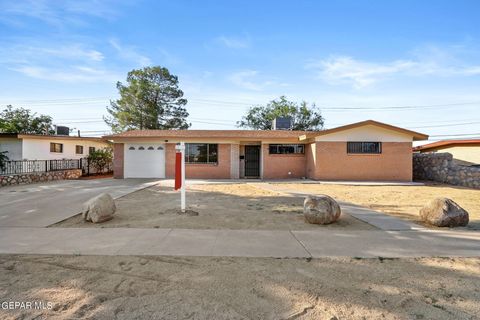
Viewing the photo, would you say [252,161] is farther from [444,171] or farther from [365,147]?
[444,171]

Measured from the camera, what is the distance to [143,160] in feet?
62.6

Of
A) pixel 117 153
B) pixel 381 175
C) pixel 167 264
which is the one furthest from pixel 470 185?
pixel 117 153

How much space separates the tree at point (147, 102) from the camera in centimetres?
3159

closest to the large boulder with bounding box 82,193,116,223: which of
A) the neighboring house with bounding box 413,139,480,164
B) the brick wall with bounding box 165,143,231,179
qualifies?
the brick wall with bounding box 165,143,231,179

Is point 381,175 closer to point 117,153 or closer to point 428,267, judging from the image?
point 428,267

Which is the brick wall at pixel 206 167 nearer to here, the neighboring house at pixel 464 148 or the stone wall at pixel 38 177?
the stone wall at pixel 38 177

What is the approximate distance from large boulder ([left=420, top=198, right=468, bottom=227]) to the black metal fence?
60.8 feet

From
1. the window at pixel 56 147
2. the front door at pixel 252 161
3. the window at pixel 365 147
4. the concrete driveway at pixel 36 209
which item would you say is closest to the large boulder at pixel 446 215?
the concrete driveway at pixel 36 209

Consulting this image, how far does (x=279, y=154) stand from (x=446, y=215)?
43.9ft

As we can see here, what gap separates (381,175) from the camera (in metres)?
18.2

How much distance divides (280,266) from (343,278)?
833 millimetres

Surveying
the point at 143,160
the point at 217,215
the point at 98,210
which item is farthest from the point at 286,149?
the point at 98,210

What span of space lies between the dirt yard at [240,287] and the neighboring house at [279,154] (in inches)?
552

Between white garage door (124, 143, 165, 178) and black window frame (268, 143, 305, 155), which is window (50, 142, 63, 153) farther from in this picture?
black window frame (268, 143, 305, 155)
